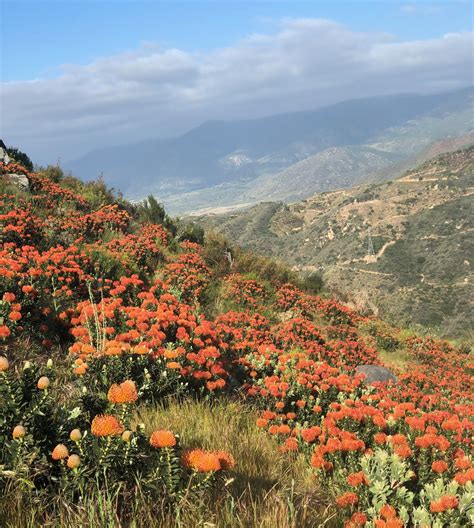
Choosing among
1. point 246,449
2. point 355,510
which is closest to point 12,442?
point 246,449

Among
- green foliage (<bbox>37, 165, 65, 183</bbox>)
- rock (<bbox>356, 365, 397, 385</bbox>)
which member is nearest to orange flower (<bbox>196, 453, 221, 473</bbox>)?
rock (<bbox>356, 365, 397, 385</bbox>)

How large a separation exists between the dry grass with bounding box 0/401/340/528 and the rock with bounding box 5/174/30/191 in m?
10.0

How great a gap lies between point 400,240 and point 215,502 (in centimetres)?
8001

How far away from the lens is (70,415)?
8.24 feet

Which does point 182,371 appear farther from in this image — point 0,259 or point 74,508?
point 0,259

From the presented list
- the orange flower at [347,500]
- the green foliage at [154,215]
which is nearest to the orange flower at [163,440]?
the orange flower at [347,500]

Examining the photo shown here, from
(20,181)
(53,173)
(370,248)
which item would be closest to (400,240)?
(370,248)

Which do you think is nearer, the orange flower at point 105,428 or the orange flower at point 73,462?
the orange flower at point 73,462

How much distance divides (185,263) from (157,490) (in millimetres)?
8775

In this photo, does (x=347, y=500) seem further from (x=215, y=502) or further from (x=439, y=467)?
(x=215, y=502)

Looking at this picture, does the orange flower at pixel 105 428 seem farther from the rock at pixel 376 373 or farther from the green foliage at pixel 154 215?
the green foliage at pixel 154 215

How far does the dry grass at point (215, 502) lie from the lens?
6.23 feet

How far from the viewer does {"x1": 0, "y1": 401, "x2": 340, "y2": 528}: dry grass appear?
1.90 m

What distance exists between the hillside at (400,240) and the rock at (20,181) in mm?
27044
